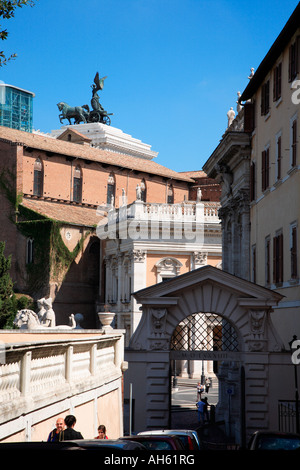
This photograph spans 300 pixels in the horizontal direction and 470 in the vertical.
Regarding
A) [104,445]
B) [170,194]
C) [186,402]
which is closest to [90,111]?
[170,194]

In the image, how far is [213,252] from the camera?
61.4m

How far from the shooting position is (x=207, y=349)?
2597 cm

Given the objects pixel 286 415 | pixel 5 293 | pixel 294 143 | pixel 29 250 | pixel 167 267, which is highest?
pixel 294 143

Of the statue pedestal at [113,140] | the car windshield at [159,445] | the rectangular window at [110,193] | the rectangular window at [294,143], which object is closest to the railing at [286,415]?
the rectangular window at [294,143]

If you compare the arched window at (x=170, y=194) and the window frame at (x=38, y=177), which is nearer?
the window frame at (x=38, y=177)

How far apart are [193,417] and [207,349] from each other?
14.0 meters

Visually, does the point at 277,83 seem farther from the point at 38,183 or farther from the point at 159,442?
the point at 38,183

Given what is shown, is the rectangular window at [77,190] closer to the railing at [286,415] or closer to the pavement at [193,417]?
the pavement at [193,417]

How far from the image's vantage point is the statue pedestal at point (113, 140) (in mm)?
101312

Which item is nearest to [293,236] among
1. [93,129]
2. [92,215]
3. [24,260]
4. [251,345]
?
[251,345]

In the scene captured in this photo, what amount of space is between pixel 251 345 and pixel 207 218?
3651 cm

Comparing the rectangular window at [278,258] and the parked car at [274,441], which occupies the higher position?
the rectangular window at [278,258]

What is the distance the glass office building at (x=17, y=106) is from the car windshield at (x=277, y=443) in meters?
96.4

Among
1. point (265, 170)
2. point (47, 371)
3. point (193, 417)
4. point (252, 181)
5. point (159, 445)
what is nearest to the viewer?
point (159, 445)
